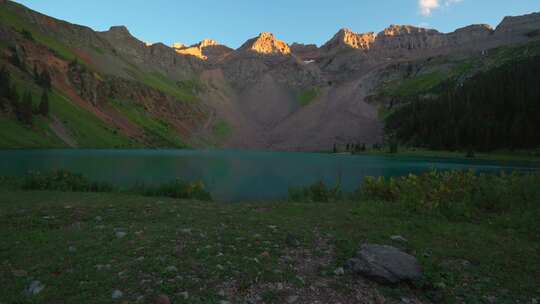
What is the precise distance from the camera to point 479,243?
950 centimetres

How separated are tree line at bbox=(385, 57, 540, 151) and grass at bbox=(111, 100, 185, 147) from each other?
141m

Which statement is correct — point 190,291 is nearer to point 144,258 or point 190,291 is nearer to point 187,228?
point 144,258

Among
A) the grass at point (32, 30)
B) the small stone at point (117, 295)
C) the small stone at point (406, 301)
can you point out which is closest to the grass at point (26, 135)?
the grass at point (32, 30)

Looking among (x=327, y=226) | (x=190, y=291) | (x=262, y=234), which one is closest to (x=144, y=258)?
(x=190, y=291)

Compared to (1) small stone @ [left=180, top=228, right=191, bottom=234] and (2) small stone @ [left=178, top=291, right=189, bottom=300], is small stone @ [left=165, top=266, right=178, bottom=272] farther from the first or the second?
(1) small stone @ [left=180, top=228, right=191, bottom=234]

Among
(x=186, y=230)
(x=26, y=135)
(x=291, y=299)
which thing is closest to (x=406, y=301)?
(x=291, y=299)

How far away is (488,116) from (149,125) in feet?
604

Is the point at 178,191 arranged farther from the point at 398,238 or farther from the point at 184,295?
the point at 184,295

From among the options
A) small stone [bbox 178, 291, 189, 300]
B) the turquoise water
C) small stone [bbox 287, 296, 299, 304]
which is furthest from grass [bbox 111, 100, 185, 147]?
small stone [bbox 287, 296, 299, 304]

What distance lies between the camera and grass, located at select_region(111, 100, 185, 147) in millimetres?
177375

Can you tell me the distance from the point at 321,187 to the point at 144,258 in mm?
17000

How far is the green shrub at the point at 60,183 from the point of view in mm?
20844

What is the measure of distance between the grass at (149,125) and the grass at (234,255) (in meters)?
Result: 171

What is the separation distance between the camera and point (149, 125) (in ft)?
618
